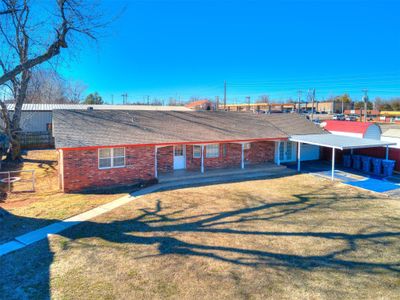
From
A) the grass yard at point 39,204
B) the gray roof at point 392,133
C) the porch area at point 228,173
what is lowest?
the grass yard at point 39,204

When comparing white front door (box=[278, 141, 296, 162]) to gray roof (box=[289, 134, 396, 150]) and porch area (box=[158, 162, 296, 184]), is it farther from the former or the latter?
porch area (box=[158, 162, 296, 184])

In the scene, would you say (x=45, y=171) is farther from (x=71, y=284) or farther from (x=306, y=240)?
(x=306, y=240)

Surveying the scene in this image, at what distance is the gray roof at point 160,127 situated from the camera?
1448cm

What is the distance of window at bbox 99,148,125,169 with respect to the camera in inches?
561

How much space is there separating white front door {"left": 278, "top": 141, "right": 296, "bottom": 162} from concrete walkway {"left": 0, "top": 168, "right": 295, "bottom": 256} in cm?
230

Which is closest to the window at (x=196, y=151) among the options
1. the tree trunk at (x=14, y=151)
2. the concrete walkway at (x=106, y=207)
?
the concrete walkway at (x=106, y=207)

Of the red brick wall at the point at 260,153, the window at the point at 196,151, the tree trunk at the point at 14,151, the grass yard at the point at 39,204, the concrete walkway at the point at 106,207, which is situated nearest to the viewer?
the concrete walkway at the point at 106,207

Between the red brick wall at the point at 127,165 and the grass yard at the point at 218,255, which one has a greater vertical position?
the red brick wall at the point at 127,165

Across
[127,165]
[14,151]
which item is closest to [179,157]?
[127,165]

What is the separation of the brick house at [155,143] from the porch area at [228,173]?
0.46 m

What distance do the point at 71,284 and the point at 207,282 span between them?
113 inches

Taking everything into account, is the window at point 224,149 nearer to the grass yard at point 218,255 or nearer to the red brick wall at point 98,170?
the red brick wall at point 98,170

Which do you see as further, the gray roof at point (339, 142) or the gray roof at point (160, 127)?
the gray roof at point (339, 142)

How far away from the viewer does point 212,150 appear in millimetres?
18141
